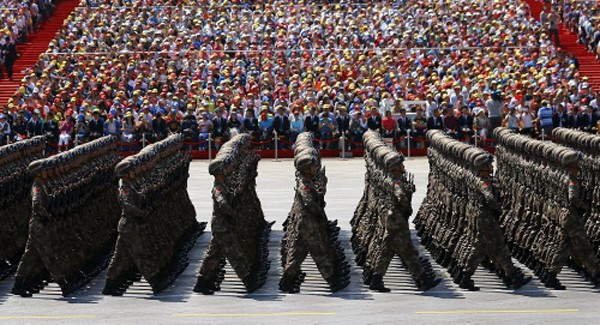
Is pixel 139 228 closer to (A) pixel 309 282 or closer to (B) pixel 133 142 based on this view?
(A) pixel 309 282

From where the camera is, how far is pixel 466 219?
17.5m

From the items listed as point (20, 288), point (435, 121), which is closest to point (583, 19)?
point (435, 121)

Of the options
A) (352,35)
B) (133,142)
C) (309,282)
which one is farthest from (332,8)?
(309,282)

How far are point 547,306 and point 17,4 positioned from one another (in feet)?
126

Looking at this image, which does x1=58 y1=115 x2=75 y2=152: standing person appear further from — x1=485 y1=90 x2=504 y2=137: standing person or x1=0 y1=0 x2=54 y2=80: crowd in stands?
x1=485 y1=90 x2=504 y2=137: standing person

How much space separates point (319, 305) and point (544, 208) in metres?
3.39

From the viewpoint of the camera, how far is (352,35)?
46.0 m

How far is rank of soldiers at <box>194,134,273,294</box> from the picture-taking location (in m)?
16.7

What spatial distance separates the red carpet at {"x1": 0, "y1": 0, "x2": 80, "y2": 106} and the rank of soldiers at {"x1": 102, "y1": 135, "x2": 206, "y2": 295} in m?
23.6

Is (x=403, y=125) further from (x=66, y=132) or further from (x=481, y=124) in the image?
(x=66, y=132)

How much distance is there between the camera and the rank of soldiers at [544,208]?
54.4 feet

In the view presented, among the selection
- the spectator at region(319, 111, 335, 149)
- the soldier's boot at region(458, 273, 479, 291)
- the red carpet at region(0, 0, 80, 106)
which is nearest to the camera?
the soldier's boot at region(458, 273, 479, 291)

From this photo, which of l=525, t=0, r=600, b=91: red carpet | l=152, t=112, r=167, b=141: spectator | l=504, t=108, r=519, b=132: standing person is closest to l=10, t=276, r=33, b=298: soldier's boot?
l=152, t=112, r=167, b=141: spectator

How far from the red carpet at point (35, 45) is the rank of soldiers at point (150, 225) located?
2355 centimetres
